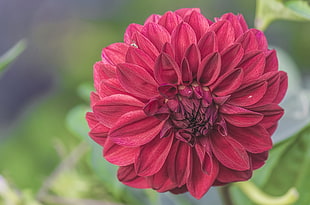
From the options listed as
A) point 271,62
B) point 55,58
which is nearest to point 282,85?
point 271,62

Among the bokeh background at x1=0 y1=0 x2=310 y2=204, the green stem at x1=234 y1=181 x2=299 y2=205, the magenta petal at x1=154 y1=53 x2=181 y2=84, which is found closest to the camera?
the magenta petal at x1=154 y1=53 x2=181 y2=84

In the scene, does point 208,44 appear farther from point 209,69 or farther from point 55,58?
point 55,58

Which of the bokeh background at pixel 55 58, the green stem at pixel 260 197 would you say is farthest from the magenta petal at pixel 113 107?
the bokeh background at pixel 55 58

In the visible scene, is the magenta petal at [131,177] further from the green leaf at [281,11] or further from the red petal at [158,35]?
the green leaf at [281,11]

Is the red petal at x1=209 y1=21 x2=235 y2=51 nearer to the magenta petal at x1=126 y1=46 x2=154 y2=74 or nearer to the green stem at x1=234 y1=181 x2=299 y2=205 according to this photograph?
the magenta petal at x1=126 y1=46 x2=154 y2=74

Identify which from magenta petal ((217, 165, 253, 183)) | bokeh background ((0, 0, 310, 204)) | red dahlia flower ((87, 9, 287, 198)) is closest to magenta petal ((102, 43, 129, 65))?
red dahlia flower ((87, 9, 287, 198))

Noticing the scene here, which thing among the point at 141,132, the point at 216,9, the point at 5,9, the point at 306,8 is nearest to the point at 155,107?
the point at 141,132
